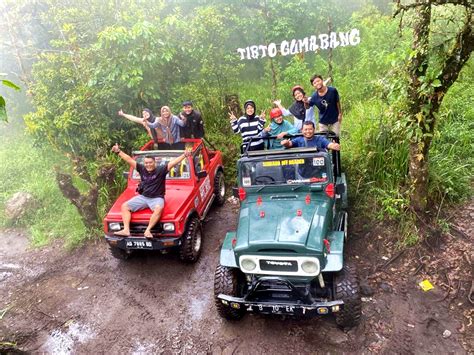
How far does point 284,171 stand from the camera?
5.40 metres

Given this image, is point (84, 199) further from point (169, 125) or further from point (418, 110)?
point (418, 110)

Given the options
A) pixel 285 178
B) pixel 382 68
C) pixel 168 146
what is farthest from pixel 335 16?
pixel 285 178

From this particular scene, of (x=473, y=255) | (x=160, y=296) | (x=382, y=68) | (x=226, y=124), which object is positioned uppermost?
(x=382, y=68)

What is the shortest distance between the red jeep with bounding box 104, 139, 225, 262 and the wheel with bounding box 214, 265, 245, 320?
4.46 ft

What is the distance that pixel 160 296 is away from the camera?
6012mm

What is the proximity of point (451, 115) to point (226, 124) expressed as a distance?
525cm

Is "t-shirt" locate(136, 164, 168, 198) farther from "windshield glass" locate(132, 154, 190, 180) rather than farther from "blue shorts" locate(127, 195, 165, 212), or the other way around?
"windshield glass" locate(132, 154, 190, 180)

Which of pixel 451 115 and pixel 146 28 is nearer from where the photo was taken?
pixel 451 115

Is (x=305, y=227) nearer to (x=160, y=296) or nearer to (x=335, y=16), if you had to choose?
(x=160, y=296)

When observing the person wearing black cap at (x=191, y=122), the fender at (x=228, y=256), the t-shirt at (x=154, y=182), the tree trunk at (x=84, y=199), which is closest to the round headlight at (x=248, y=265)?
the fender at (x=228, y=256)

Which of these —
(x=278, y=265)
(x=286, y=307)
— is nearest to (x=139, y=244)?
(x=278, y=265)

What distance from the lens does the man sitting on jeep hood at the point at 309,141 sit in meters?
5.56

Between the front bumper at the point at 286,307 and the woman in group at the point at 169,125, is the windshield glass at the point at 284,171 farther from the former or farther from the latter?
the woman in group at the point at 169,125

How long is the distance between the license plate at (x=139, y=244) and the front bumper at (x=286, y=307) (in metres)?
1.82
